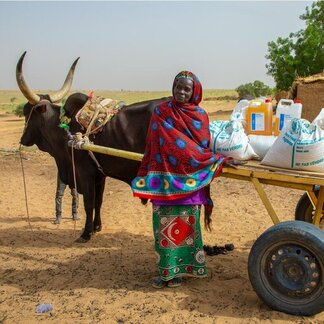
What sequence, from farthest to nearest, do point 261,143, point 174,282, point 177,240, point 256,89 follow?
1. point 256,89
2. point 174,282
3. point 177,240
4. point 261,143

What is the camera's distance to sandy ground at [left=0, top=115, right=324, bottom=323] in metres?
3.75

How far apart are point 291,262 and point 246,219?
3041 millimetres

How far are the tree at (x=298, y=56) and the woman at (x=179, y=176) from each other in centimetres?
1656

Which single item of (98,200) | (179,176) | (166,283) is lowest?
(166,283)

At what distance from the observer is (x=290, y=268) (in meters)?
3.49

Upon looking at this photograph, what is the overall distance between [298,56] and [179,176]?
1794cm

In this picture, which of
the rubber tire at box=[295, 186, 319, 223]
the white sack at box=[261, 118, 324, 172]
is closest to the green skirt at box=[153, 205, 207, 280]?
the white sack at box=[261, 118, 324, 172]

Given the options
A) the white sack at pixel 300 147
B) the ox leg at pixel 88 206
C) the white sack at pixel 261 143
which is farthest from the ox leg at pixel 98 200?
the white sack at pixel 300 147

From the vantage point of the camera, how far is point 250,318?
139 inches

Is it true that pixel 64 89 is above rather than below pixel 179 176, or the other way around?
above

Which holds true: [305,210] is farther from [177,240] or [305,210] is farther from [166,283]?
[166,283]

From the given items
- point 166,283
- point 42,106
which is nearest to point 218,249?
point 166,283

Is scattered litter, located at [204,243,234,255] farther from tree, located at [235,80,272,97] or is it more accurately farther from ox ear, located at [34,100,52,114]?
tree, located at [235,80,272,97]

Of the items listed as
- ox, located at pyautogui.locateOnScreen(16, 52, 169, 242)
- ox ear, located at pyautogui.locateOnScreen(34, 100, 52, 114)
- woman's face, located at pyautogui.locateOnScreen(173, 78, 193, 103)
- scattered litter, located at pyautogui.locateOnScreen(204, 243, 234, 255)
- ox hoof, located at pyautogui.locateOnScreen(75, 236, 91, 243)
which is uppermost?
woman's face, located at pyautogui.locateOnScreen(173, 78, 193, 103)
